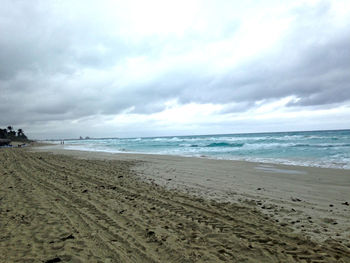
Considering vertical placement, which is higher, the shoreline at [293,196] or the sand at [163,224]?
the sand at [163,224]

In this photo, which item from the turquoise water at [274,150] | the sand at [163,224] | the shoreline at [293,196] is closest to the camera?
the sand at [163,224]

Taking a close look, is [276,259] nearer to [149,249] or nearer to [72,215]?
[149,249]

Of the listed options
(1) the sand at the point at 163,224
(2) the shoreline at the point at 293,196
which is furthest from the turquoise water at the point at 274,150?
(1) the sand at the point at 163,224

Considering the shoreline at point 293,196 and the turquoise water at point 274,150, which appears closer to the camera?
the shoreline at point 293,196

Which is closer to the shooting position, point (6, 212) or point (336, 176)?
point (6, 212)

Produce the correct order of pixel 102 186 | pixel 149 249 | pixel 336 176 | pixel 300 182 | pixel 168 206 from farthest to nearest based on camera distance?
pixel 336 176
pixel 300 182
pixel 102 186
pixel 168 206
pixel 149 249

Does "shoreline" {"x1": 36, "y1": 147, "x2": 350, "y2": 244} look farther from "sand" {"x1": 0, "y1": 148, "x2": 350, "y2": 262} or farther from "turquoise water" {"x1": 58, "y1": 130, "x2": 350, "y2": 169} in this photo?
"turquoise water" {"x1": 58, "y1": 130, "x2": 350, "y2": 169}

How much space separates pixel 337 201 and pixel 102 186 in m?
8.24

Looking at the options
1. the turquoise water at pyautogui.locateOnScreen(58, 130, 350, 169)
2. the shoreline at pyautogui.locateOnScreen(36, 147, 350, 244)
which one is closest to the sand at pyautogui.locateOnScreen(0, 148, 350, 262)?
the shoreline at pyautogui.locateOnScreen(36, 147, 350, 244)

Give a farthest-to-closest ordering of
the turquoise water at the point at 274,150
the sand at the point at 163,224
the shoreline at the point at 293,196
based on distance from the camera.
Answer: the turquoise water at the point at 274,150 < the shoreline at the point at 293,196 < the sand at the point at 163,224

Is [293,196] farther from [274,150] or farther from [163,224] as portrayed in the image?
[274,150]

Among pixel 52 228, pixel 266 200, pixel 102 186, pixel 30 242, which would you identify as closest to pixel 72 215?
pixel 52 228

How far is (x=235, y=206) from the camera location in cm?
569

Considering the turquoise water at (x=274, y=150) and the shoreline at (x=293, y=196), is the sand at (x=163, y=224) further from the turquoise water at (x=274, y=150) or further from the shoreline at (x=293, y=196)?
the turquoise water at (x=274, y=150)
